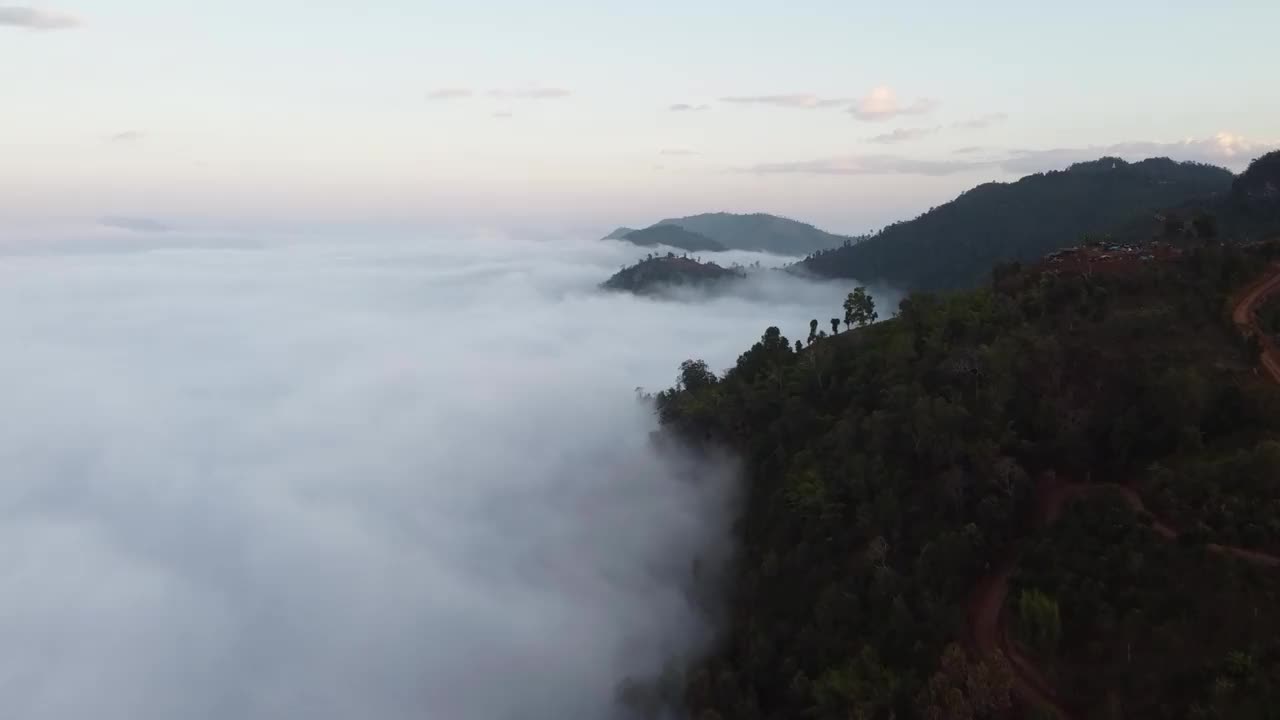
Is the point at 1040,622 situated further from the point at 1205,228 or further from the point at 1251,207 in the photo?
the point at 1251,207

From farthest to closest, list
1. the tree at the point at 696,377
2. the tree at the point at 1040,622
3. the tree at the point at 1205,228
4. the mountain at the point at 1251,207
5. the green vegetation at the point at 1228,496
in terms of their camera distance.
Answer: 1. the mountain at the point at 1251,207
2. the tree at the point at 696,377
3. the tree at the point at 1205,228
4. the tree at the point at 1040,622
5. the green vegetation at the point at 1228,496

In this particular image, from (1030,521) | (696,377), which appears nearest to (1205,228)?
(1030,521)

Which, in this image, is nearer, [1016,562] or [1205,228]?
[1016,562]

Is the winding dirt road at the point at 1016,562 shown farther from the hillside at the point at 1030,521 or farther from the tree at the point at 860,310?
the tree at the point at 860,310

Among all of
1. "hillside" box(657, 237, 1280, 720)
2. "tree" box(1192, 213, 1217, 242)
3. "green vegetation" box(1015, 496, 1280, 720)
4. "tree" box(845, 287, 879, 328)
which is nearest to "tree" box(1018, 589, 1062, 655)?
"hillside" box(657, 237, 1280, 720)

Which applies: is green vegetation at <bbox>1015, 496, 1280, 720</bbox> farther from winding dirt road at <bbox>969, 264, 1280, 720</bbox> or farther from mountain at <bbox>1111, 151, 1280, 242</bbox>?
mountain at <bbox>1111, 151, 1280, 242</bbox>

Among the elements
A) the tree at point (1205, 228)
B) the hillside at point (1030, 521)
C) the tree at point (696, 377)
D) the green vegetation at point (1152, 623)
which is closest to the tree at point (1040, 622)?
the hillside at point (1030, 521)
